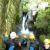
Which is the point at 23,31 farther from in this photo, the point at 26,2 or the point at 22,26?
the point at 26,2

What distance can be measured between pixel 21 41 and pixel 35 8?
0.29 meters

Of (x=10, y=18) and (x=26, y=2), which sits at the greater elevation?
(x=26, y=2)

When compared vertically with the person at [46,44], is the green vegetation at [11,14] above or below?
above

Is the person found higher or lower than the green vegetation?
lower

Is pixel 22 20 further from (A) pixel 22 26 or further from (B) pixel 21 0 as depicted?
(B) pixel 21 0

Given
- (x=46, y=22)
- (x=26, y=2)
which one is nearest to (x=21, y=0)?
(x=26, y=2)

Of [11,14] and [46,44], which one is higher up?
[11,14]

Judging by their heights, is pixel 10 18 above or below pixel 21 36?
above

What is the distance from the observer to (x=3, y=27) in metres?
1.87

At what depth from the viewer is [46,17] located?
1797 millimetres

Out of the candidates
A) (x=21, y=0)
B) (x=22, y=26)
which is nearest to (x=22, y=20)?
(x=22, y=26)

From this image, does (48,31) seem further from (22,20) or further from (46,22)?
(22,20)

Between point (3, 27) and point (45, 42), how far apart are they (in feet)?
1.22

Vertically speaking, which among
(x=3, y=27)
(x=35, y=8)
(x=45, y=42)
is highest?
(x=35, y=8)
